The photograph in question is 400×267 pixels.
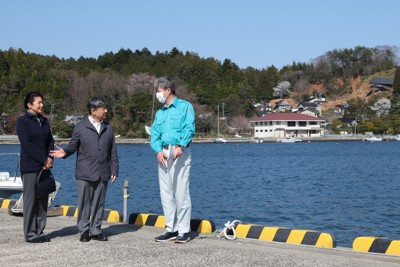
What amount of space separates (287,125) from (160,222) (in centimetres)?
10388

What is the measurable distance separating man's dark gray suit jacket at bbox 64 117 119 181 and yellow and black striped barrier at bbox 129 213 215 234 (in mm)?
1410

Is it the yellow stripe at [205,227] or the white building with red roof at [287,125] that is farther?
the white building with red roof at [287,125]

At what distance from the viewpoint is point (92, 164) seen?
6.67m

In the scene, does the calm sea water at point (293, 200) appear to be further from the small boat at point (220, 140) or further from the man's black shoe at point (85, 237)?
the small boat at point (220, 140)

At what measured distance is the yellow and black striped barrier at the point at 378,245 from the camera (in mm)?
6105

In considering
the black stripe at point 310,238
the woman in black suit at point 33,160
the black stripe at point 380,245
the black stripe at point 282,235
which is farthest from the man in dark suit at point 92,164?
the black stripe at point 380,245

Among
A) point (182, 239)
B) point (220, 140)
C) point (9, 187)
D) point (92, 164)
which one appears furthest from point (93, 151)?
point (220, 140)

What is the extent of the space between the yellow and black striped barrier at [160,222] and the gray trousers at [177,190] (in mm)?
900

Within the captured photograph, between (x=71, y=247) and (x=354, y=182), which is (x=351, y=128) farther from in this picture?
(x=71, y=247)

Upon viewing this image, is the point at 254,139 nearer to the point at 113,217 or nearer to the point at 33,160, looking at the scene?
the point at 113,217

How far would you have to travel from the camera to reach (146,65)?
440 ft

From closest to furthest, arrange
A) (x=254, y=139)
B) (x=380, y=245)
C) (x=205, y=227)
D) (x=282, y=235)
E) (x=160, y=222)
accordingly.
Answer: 1. (x=380, y=245)
2. (x=282, y=235)
3. (x=205, y=227)
4. (x=160, y=222)
5. (x=254, y=139)

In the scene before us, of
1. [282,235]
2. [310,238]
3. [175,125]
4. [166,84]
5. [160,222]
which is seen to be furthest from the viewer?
[160,222]

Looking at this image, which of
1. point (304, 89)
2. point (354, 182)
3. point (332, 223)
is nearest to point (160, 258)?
point (332, 223)
